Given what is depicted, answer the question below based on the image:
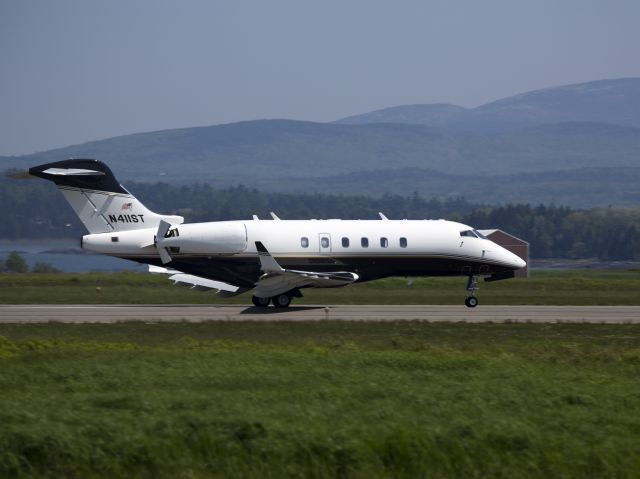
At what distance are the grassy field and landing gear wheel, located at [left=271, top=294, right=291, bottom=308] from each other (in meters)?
3.43

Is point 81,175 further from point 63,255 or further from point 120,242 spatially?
point 63,255

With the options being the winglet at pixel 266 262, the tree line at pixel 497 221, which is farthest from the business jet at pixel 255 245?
the tree line at pixel 497 221

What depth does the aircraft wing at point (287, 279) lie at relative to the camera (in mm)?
37531

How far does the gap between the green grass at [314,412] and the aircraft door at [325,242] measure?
15175mm

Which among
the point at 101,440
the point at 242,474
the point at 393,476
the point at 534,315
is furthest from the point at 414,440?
the point at 534,315

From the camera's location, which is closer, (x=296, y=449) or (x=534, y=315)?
(x=296, y=449)

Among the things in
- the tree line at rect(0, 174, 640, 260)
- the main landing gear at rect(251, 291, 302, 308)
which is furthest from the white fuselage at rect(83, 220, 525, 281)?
the tree line at rect(0, 174, 640, 260)

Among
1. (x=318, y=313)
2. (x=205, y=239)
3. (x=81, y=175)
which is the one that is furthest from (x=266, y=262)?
(x=81, y=175)

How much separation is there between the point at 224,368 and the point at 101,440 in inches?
232

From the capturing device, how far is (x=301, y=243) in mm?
39438

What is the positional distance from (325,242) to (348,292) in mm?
9238

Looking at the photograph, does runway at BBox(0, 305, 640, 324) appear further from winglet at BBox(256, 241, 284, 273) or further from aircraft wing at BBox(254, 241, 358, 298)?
winglet at BBox(256, 241, 284, 273)

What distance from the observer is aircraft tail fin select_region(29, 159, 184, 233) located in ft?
127

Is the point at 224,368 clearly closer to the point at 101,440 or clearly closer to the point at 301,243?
the point at 101,440
